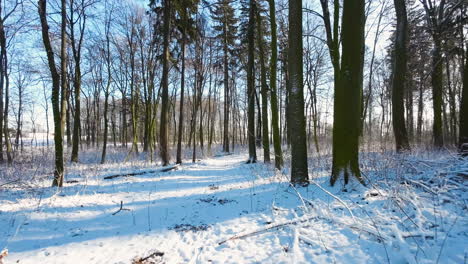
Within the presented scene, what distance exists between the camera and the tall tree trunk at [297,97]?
17.6 ft

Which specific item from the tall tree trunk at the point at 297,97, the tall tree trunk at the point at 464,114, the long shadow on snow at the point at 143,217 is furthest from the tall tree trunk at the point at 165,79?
the tall tree trunk at the point at 464,114

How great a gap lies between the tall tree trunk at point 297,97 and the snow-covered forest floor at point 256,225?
22.2 inches

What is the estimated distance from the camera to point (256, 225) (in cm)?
354

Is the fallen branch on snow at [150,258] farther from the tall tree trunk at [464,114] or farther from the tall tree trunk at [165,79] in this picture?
the tall tree trunk at [165,79]

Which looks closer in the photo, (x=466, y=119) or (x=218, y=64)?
(x=466, y=119)

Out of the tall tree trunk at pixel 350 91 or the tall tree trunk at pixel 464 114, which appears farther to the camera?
the tall tree trunk at pixel 464 114

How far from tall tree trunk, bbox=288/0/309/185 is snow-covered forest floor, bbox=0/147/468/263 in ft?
1.85

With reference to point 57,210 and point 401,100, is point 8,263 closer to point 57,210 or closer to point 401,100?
point 57,210

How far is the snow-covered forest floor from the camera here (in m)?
2.48

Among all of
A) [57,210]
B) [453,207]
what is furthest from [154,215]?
[453,207]

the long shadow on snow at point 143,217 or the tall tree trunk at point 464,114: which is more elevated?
the tall tree trunk at point 464,114

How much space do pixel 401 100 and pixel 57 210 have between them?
426 inches

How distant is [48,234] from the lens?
338 centimetres

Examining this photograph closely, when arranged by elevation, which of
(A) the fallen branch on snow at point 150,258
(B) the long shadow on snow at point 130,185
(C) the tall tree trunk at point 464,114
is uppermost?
(C) the tall tree trunk at point 464,114
